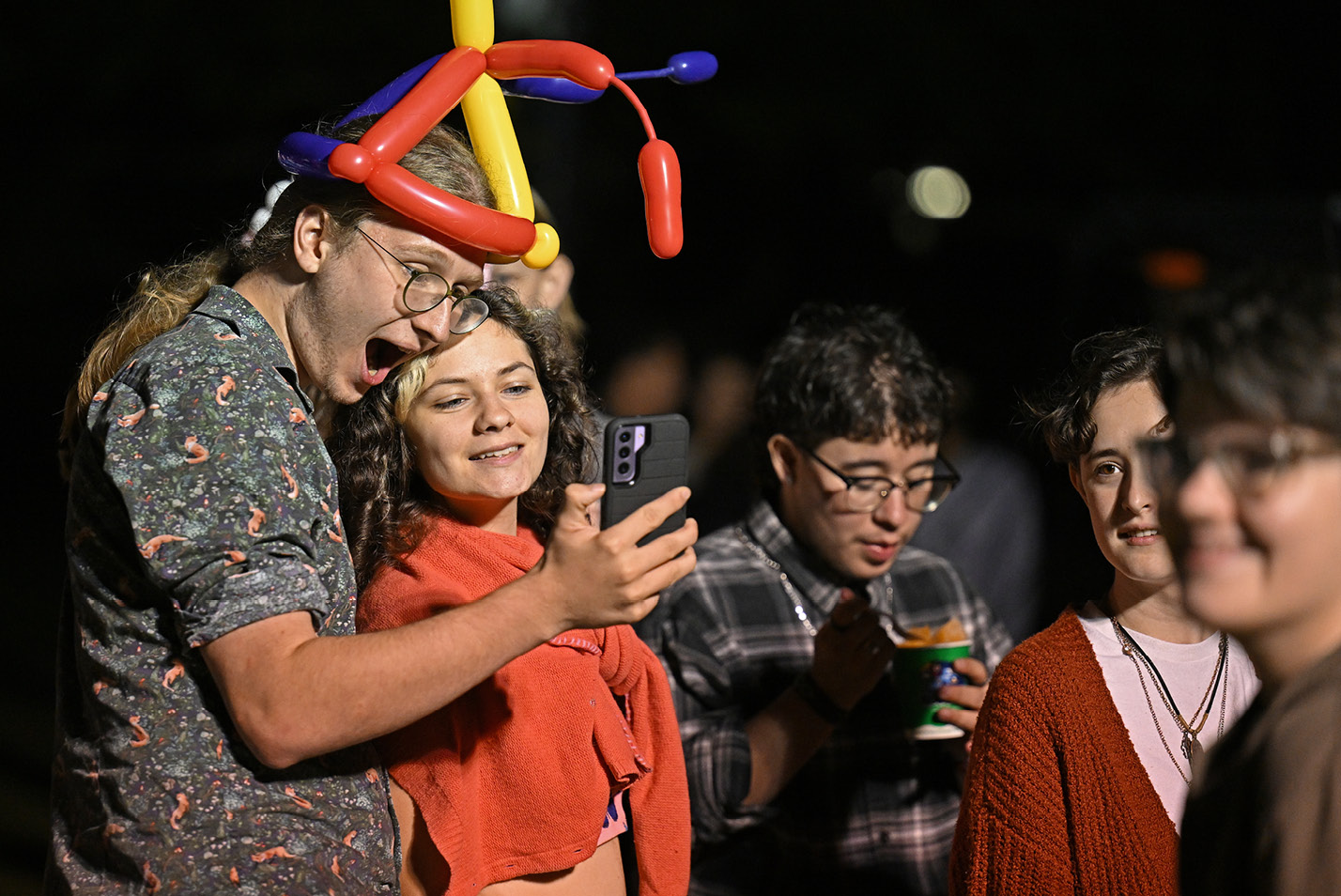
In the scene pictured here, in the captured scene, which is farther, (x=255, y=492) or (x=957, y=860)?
(x=957, y=860)

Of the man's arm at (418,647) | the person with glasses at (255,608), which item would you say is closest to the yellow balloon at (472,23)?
the person with glasses at (255,608)

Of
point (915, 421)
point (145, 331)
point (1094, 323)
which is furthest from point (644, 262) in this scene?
point (145, 331)

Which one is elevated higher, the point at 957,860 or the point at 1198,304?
the point at 1198,304

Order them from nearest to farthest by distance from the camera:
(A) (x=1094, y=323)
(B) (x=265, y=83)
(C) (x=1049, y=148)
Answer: (A) (x=1094, y=323) → (B) (x=265, y=83) → (C) (x=1049, y=148)

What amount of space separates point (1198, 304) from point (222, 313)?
1159 mm

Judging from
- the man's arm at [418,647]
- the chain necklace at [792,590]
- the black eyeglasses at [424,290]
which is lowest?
the chain necklace at [792,590]

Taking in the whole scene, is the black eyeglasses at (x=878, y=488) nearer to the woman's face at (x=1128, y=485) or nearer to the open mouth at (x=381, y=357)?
the woman's face at (x=1128, y=485)

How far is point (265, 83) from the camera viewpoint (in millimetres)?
6258

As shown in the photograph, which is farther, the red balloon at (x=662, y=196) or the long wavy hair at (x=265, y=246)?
→ the red balloon at (x=662, y=196)

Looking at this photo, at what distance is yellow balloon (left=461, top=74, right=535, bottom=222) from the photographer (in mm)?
1769

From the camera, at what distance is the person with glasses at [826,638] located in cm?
223

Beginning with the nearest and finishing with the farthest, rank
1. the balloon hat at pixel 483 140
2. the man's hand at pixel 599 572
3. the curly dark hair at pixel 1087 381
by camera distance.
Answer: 1. the man's hand at pixel 599 572
2. the balloon hat at pixel 483 140
3. the curly dark hair at pixel 1087 381

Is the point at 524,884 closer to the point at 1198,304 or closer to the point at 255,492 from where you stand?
the point at 255,492

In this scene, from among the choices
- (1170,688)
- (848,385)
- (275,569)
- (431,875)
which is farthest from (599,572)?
(848,385)
